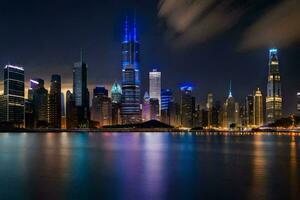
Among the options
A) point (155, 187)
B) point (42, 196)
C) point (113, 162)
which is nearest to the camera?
point (42, 196)

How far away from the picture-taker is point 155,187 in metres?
33.6

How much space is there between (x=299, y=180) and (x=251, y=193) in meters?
7.44

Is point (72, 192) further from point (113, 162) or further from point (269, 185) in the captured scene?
point (113, 162)

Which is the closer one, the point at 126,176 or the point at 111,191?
the point at 111,191

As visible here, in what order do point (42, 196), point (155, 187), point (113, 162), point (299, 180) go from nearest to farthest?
1. point (42, 196)
2. point (155, 187)
3. point (299, 180)
4. point (113, 162)

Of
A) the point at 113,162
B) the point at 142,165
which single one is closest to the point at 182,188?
the point at 142,165

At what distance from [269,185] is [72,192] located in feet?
48.7

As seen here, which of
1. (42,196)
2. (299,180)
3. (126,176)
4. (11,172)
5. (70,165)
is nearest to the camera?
(42,196)

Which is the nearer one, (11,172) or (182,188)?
(182,188)

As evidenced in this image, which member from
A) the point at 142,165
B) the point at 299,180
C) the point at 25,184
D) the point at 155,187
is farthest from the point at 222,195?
the point at 142,165

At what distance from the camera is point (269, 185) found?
3422 cm

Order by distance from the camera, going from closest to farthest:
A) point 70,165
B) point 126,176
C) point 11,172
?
point 126,176
point 11,172
point 70,165

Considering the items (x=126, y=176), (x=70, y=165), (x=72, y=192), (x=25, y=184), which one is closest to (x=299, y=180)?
(x=126, y=176)

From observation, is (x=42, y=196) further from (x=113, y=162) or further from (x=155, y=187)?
(x=113, y=162)
